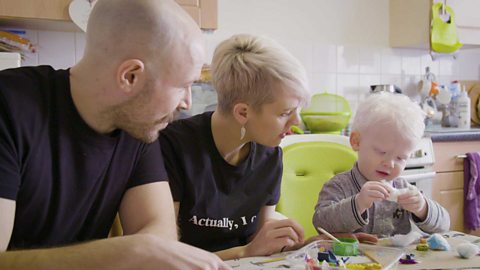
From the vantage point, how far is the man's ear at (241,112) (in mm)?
1341

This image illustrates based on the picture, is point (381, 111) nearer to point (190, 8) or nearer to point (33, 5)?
point (190, 8)

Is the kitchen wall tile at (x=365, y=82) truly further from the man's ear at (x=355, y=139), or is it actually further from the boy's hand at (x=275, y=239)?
the boy's hand at (x=275, y=239)

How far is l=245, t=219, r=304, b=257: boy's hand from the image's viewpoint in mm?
1021

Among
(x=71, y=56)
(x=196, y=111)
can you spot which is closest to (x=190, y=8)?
(x=196, y=111)

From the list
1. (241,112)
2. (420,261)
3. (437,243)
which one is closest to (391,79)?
(241,112)

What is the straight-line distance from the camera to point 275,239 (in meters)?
1.03

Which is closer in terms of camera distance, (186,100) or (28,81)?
(28,81)

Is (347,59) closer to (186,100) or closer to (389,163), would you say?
(389,163)

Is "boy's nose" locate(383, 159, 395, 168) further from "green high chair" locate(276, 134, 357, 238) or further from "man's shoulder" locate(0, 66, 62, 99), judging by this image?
"man's shoulder" locate(0, 66, 62, 99)

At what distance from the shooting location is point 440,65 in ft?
12.3

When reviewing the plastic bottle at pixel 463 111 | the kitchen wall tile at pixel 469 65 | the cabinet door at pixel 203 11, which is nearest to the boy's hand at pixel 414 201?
the cabinet door at pixel 203 11

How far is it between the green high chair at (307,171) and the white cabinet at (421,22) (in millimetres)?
2035

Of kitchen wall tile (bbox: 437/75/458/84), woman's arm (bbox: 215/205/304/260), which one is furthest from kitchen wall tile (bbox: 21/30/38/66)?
kitchen wall tile (bbox: 437/75/458/84)

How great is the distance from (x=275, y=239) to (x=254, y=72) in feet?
1.54
